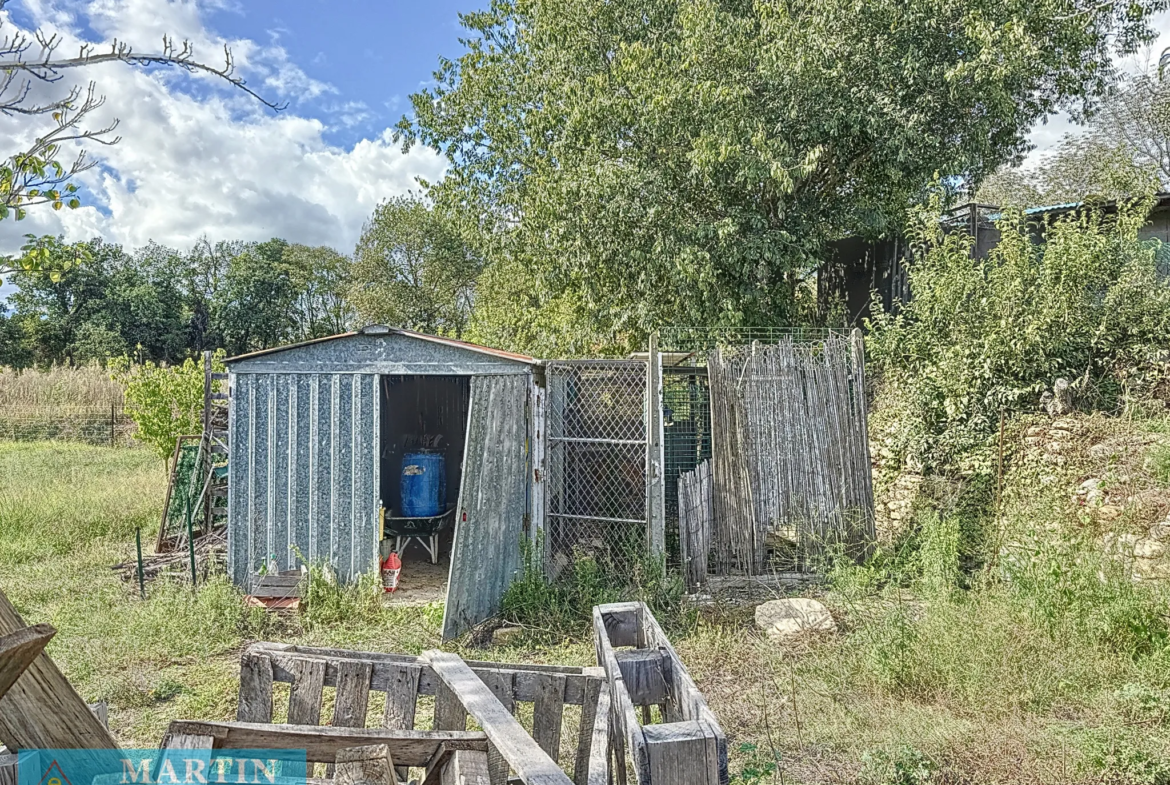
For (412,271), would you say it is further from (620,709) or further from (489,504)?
(620,709)

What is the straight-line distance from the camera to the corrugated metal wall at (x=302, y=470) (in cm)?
599

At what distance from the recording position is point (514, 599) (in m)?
5.81

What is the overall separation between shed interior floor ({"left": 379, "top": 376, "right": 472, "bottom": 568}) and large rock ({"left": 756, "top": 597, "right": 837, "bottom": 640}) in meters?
3.19

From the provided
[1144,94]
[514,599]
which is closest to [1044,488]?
[514,599]

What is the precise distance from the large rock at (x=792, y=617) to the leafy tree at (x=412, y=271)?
18456mm

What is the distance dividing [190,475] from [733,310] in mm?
6864

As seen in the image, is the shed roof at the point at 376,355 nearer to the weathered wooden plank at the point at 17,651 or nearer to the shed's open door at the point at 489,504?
the shed's open door at the point at 489,504

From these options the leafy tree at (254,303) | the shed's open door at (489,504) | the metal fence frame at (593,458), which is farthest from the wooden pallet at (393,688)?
the leafy tree at (254,303)

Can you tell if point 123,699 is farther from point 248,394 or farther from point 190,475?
point 190,475

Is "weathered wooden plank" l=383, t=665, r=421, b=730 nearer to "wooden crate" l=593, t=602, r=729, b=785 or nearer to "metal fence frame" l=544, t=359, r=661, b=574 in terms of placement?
"wooden crate" l=593, t=602, r=729, b=785

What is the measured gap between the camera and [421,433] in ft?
30.3

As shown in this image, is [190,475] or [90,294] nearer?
[190,475]

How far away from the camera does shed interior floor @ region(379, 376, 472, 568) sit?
311 inches

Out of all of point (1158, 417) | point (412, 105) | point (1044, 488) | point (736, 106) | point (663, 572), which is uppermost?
point (412, 105)
